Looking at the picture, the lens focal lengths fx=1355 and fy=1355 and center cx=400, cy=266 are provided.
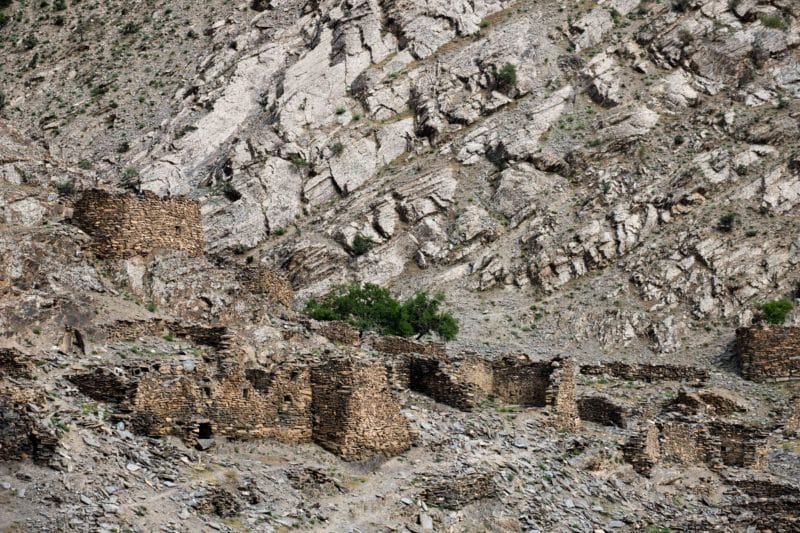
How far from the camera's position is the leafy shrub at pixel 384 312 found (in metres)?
54.3

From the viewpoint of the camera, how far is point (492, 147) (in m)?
71.4

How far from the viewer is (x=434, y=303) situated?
196ft

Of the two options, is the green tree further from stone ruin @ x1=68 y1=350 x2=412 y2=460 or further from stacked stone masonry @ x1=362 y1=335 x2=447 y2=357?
stone ruin @ x1=68 y1=350 x2=412 y2=460

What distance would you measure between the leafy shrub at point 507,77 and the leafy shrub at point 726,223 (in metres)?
15.9

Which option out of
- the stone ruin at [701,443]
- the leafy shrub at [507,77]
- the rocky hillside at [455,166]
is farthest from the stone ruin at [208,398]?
the leafy shrub at [507,77]

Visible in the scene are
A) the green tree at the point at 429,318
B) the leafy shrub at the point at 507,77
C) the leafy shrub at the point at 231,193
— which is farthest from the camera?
the leafy shrub at the point at 507,77

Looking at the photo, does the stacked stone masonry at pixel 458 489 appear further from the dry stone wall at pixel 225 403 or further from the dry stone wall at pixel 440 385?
the dry stone wall at pixel 440 385

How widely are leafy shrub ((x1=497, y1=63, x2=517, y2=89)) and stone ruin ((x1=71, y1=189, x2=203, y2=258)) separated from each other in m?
38.5

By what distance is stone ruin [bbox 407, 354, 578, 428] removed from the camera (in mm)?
34531

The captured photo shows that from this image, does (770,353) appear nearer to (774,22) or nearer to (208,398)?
(208,398)

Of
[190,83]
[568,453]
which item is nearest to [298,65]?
[190,83]

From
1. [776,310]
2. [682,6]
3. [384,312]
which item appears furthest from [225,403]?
[682,6]

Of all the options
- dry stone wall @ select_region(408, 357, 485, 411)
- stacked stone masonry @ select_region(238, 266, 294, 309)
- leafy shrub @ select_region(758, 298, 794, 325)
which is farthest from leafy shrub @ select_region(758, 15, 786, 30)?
dry stone wall @ select_region(408, 357, 485, 411)

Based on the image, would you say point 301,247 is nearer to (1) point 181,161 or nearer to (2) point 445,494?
(1) point 181,161
